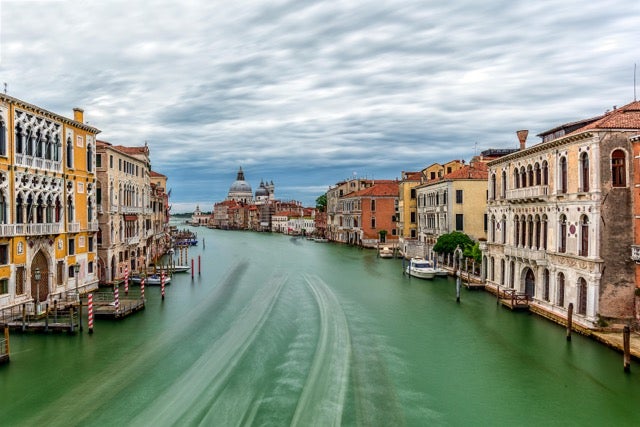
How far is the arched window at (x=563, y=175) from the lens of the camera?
19547mm

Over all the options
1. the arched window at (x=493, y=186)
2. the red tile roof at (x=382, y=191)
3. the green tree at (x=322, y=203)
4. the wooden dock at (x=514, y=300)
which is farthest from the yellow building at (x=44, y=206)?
the green tree at (x=322, y=203)

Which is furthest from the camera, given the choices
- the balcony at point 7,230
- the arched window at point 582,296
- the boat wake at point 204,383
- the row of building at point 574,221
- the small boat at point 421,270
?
the small boat at point 421,270

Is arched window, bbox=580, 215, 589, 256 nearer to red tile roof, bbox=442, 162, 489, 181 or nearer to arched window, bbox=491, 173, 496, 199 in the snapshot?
arched window, bbox=491, 173, 496, 199

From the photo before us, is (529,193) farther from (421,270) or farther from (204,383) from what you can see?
(204,383)

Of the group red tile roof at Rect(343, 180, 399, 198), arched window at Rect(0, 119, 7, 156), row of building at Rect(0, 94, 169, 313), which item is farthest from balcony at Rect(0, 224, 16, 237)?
red tile roof at Rect(343, 180, 399, 198)

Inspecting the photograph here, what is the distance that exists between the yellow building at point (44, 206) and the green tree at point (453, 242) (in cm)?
2156

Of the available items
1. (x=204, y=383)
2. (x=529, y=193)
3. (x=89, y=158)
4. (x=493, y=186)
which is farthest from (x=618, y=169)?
(x=89, y=158)

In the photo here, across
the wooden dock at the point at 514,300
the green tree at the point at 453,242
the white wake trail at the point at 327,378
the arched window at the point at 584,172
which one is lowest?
the white wake trail at the point at 327,378

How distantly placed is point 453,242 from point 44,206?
78.7 feet

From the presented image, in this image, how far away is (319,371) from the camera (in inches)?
571

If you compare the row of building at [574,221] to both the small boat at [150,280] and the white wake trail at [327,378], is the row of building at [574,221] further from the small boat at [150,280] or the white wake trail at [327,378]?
the small boat at [150,280]

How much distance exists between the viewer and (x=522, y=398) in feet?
41.9

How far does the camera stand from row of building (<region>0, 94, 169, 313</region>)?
63.4ft

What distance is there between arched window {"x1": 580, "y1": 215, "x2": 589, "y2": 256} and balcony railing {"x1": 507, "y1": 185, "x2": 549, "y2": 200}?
286cm
